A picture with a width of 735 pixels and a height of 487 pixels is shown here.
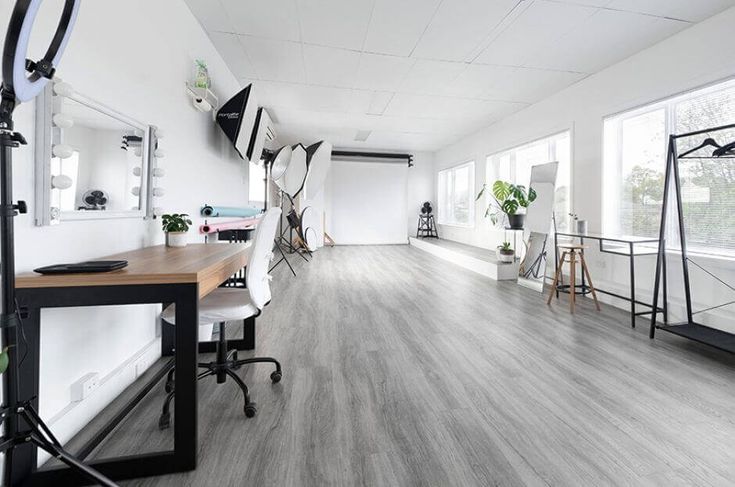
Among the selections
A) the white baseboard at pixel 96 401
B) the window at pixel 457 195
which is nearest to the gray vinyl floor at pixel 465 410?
the white baseboard at pixel 96 401

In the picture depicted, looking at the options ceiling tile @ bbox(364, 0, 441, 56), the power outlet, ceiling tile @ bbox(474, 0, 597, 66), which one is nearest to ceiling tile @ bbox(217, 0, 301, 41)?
ceiling tile @ bbox(364, 0, 441, 56)

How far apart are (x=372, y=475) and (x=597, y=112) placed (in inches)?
179

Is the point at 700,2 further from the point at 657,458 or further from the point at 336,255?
the point at 336,255

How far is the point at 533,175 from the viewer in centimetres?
478

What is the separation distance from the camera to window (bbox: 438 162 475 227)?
303 inches

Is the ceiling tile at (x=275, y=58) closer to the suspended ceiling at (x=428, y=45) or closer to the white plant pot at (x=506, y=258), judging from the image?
the suspended ceiling at (x=428, y=45)

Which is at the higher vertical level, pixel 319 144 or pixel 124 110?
pixel 319 144

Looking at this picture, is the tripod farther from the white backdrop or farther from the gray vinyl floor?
the white backdrop

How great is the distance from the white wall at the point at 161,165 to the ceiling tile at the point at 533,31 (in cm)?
284

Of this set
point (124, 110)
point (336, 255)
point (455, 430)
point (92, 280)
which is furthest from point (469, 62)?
point (336, 255)

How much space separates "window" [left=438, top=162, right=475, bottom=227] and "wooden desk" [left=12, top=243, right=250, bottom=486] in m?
6.97

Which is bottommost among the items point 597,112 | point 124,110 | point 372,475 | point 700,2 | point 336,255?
point 372,475

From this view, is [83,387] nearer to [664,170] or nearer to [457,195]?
[664,170]

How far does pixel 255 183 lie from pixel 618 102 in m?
5.05
